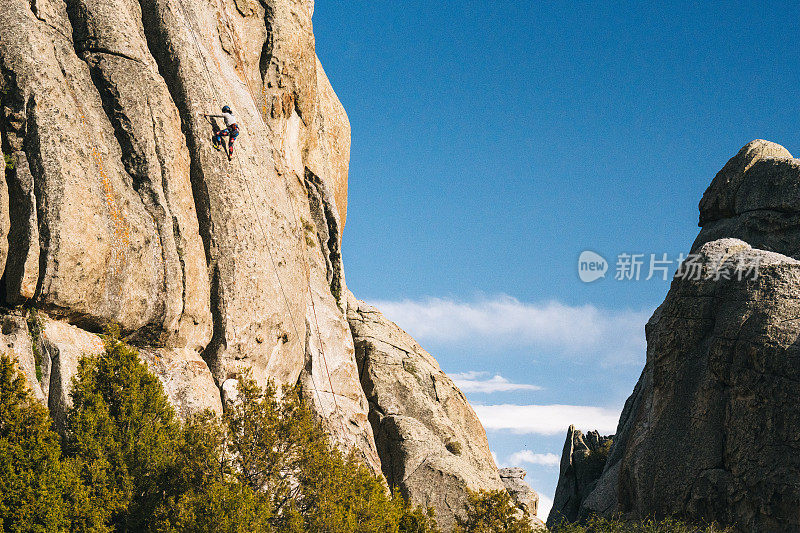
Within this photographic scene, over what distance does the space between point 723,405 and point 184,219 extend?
101 ft

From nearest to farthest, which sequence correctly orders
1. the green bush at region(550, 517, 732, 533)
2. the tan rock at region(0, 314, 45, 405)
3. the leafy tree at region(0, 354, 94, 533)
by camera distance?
1. the leafy tree at region(0, 354, 94, 533)
2. the tan rock at region(0, 314, 45, 405)
3. the green bush at region(550, 517, 732, 533)

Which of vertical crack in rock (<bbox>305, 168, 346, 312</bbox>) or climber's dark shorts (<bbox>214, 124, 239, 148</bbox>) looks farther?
vertical crack in rock (<bbox>305, 168, 346, 312</bbox>)

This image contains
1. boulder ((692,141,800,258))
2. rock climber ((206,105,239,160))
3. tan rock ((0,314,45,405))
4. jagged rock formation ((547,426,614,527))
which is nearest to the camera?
tan rock ((0,314,45,405))

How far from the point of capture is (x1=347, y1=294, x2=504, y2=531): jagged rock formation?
46.9m

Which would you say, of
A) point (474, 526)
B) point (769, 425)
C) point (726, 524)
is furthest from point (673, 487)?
point (474, 526)

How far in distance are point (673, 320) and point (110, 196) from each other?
33.0m

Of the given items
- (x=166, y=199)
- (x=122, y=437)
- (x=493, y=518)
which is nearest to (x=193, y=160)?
(x=166, y=199)

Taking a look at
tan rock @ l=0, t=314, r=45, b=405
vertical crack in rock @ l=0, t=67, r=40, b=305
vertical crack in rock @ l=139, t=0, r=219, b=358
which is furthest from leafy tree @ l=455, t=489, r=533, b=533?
vertical crack in rock @ l=0, t=67, r=40, b=305

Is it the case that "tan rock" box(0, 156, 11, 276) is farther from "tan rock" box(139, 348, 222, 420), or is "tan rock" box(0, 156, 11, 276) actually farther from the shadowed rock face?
"tan rock" box(139, 348, 222, 420)

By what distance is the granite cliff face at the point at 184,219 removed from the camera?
29.0 m

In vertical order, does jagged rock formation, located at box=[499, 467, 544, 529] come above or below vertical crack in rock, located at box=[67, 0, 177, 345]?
below

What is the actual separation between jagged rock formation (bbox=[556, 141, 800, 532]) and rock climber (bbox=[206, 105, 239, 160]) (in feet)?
92.4

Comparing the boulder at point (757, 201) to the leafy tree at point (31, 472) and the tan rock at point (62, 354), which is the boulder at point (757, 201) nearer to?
the tan rock at point (62, 354)

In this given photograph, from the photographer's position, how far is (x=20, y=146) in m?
29.9
